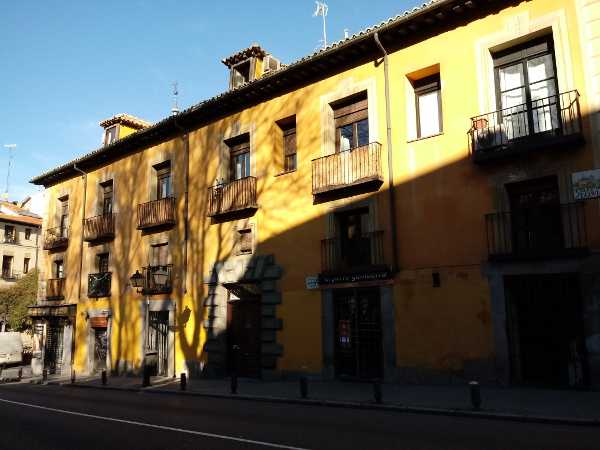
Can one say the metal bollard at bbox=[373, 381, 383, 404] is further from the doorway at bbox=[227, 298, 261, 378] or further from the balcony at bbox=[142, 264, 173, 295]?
the balcony at bbox=[142, 264, 173, 295]

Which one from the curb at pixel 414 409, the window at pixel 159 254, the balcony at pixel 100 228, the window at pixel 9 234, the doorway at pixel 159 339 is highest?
the window at pixel 9 234

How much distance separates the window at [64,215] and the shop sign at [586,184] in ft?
76.3

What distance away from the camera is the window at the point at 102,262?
2367 cm

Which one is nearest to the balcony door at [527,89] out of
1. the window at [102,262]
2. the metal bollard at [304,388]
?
the metal bollard at [304,388]

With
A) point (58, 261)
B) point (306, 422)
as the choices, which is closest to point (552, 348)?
point (306, 422)

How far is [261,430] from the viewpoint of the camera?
Answer: 823 centimetres

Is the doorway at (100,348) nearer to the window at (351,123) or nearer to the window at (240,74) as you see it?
the window at (240,74)

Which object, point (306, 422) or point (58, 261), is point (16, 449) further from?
point (58, 261)

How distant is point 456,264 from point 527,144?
3.25 metres

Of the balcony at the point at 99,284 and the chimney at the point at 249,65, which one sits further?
the balcony at the point at 99,284

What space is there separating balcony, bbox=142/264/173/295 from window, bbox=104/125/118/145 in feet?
29.2

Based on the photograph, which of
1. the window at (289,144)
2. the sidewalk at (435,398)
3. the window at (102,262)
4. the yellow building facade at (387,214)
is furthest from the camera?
the window at (102,262)

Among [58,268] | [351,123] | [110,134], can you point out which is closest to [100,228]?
[58,268]

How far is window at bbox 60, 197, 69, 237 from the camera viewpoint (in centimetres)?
2656
